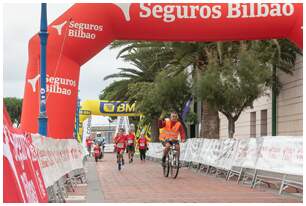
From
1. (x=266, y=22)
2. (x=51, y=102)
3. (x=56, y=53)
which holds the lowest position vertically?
(x=51, y=102)

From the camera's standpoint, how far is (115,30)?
16.0 metres

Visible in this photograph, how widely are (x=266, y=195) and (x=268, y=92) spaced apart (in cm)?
1750

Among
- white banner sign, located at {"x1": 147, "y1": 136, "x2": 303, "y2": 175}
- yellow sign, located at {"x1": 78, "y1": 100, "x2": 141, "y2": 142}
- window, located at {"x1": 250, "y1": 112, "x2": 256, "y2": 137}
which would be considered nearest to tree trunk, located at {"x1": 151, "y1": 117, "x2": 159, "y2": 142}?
yellow sign, located at {"x1": 78, "y1": 100, "x2": 141, "y2": 142}

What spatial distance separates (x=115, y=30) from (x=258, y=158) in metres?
5.05

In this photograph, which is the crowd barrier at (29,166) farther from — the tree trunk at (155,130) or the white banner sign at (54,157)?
the tree trunk at (155,130)

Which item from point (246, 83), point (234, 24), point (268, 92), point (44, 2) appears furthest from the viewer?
point (268, 92)

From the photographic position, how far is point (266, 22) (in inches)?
630

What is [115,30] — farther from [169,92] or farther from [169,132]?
[169,92]

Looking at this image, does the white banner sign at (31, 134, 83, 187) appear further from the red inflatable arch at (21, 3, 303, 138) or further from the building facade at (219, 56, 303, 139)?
the building facade at (219, 56, 303, 139)

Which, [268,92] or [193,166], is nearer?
[193,166]

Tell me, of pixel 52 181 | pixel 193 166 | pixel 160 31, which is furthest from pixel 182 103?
pixel 52 181

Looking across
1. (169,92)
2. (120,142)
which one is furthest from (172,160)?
(169,92)

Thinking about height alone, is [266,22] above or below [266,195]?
above

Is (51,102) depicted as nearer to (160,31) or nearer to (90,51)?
(90,51)
